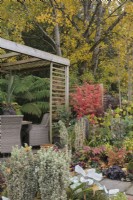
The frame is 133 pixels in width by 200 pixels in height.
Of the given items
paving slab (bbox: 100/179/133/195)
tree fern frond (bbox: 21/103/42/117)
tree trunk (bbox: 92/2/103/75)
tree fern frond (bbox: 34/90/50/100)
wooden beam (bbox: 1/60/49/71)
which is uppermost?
tree trunk (bbox: 92/2/103/75)

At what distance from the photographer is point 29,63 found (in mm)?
8016

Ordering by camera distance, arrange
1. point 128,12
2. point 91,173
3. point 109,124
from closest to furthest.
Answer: point 91,173 < point 109,124 < point 128,12

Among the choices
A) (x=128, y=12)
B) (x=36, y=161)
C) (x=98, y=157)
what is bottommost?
(x=98, y=157)

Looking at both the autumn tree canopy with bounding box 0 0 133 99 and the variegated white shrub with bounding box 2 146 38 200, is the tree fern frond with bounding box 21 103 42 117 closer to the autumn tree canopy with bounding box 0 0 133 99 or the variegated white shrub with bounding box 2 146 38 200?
the autumn tree canopy with bounding box 0 0 133 99

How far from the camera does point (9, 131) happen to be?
5879 mm

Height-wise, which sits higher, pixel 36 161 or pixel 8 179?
pixel 36 161

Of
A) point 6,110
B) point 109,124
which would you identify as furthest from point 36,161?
point 109,124

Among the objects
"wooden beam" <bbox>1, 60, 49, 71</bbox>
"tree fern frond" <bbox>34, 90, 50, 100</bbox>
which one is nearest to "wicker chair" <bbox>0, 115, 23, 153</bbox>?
"wooden beam" <bbox>1, 60, 49, 71</bbox>

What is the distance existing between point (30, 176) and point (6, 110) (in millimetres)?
3928

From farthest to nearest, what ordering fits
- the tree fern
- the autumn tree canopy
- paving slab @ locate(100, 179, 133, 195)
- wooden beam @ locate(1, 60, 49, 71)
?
the autumn tree canopy → the tree fern → wooden beam @ locate(1, 60, 49, 71) → paving slab @ locate(100, 179, 133, 195)

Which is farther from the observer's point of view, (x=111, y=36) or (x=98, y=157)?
(x=111, y=36)

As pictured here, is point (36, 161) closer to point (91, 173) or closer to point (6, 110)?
point (91, 173)

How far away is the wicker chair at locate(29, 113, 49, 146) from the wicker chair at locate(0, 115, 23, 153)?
893 millimetres

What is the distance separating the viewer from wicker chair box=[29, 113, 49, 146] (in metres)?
6.88
